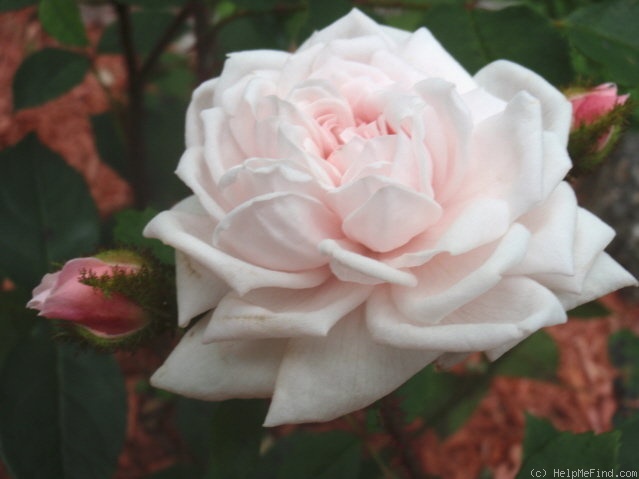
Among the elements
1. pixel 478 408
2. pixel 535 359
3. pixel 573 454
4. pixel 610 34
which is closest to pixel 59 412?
pixel 573 454

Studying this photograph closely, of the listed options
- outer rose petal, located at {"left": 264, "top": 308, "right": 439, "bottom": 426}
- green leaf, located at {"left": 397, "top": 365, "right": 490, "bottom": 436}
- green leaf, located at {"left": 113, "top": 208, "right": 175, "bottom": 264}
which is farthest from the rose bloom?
green leaf, located at {"left": 397, "top": 365, "right": 490, "bottom": 436}

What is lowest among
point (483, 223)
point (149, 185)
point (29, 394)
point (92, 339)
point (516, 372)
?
point (516, 372)

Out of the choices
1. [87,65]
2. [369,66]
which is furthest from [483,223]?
[87,65]

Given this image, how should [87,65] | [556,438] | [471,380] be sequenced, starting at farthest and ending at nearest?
[471,380], [87,65], [556,438]

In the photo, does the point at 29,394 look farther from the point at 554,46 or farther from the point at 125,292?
the point at 554,46

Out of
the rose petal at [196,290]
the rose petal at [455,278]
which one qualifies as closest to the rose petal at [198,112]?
the rose petal at [196,290]
